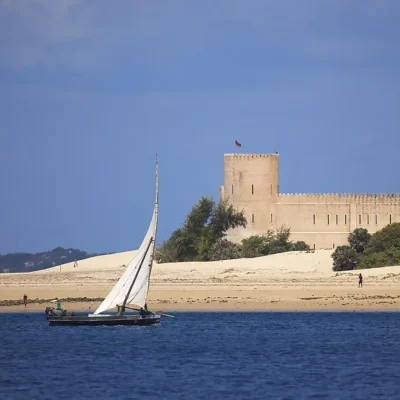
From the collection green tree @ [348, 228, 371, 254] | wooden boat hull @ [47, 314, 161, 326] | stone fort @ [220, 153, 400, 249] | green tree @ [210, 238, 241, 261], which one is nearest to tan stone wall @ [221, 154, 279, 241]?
stone fort @ [220, 153, 400, 249]

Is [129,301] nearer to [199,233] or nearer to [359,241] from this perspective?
[359,241]

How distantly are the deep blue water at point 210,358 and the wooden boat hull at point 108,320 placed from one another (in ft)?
0.77

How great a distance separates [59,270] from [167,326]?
20.2m

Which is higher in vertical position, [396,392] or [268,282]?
[268,282]

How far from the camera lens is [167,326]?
103ft

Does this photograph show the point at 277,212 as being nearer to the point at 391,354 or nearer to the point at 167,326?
the point at 167,326

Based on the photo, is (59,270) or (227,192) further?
(227,192)

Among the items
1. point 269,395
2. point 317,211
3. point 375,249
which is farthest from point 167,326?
point 317,211

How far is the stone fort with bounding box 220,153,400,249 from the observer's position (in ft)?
184

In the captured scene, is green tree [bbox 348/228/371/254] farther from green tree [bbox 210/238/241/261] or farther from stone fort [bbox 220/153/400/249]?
stone fort [bbox 220/153/400/249]

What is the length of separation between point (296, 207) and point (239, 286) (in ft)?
60.1

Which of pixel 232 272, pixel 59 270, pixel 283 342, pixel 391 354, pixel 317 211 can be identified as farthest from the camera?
pixel 317 211

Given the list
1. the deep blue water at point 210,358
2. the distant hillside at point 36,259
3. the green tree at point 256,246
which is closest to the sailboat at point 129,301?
the deep blue water at point 210,358

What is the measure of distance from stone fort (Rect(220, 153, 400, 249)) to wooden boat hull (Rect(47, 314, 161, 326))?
26017mm
